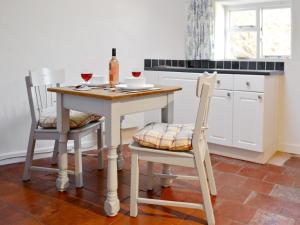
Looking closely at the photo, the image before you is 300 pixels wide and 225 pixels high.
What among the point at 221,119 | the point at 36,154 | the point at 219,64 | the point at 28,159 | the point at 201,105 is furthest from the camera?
the point at 219,64

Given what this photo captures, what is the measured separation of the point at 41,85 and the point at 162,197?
1330 mm

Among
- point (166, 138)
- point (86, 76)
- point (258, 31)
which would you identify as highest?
point (258, 31)

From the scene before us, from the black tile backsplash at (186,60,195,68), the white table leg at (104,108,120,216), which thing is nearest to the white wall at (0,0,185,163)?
the black tile backsplash at (186,60,195,68)

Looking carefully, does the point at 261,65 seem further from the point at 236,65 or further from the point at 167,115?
the point at 167,115

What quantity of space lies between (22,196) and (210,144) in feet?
6.43

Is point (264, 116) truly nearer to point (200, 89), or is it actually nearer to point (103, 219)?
point (200, 89)

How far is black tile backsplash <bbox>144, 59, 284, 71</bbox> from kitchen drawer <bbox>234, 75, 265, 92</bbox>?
593 mm

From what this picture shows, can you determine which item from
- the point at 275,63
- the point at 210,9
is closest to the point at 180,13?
the point at 210,9

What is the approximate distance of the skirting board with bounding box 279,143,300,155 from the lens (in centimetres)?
351

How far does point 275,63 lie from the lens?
3.57 metres

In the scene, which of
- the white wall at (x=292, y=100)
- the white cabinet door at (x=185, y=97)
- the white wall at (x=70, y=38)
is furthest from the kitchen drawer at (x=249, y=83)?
the white wall at (x=70, y=38)

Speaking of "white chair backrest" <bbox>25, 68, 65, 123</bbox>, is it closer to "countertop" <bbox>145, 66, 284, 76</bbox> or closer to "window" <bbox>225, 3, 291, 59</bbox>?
"countertop" <bbox>145, 66, 284, 76</bbox>

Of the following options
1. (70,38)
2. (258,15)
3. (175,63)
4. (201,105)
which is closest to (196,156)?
(201,105)

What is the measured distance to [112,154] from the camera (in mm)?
2092
